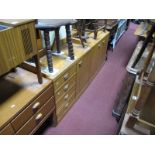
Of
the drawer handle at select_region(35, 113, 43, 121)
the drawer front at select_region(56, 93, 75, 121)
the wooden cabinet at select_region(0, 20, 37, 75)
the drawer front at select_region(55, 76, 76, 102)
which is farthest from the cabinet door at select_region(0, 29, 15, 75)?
the drawer front at select_region(56, 93, 75, 121)

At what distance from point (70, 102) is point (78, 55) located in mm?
624

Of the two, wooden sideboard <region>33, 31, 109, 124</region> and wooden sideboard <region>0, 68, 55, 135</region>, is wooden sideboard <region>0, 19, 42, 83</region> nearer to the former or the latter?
wooden sideboard <region>0, 68, 55, 135</region>

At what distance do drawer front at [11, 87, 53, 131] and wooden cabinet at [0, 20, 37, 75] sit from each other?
0.37 metres

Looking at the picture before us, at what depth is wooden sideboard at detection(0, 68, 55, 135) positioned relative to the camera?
104 centimetres

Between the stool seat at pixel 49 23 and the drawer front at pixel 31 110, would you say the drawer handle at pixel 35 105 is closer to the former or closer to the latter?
the drawer front at pixel 31 110

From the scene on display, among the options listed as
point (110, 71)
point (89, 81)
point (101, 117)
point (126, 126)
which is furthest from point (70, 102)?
point (110, 71)

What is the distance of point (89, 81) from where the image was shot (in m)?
2.41

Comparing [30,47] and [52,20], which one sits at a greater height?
[52,20]

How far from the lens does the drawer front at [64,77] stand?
146 cm
